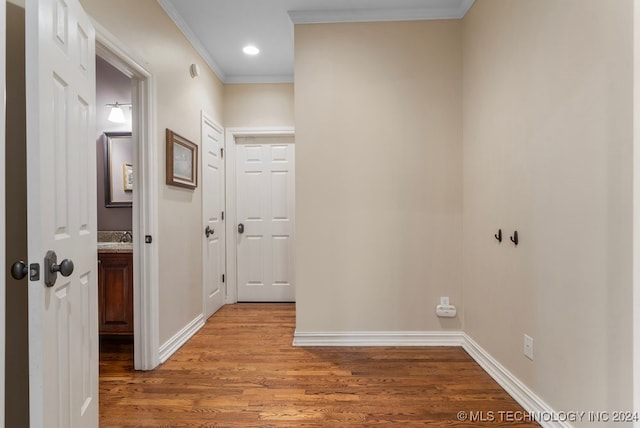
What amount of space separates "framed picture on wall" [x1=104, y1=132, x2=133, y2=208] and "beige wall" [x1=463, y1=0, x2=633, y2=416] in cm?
320

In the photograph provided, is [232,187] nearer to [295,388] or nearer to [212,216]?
[212,216]

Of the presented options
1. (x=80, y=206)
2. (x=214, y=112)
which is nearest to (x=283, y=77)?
(x=214, y=112)

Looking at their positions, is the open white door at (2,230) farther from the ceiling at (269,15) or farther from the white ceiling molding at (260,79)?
the white ceiling molding at (260,79)

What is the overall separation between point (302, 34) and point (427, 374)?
8.87 feet

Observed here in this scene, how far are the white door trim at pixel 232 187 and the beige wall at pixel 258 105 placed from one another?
2.9 inches

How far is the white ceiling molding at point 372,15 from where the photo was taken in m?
2.65

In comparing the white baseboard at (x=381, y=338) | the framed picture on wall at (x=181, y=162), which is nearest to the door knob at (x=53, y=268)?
the framed picture on wall at (x=181, y=162)

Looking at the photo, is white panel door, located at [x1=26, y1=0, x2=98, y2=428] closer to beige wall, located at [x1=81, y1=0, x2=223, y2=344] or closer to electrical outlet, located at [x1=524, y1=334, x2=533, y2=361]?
beige wall, located at [x1=81, y1=0, x2=223, y2=344]

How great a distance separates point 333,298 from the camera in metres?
2.73

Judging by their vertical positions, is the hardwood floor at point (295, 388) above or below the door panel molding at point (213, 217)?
below

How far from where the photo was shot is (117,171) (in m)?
3.35

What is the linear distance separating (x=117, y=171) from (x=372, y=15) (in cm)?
279

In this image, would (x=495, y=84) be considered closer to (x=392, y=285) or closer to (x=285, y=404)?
(x=392, y=285)

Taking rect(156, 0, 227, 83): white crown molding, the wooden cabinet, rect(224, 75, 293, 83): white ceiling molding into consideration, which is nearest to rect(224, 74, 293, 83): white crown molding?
rect(224, 75, 293, 83): white ceiling molding
